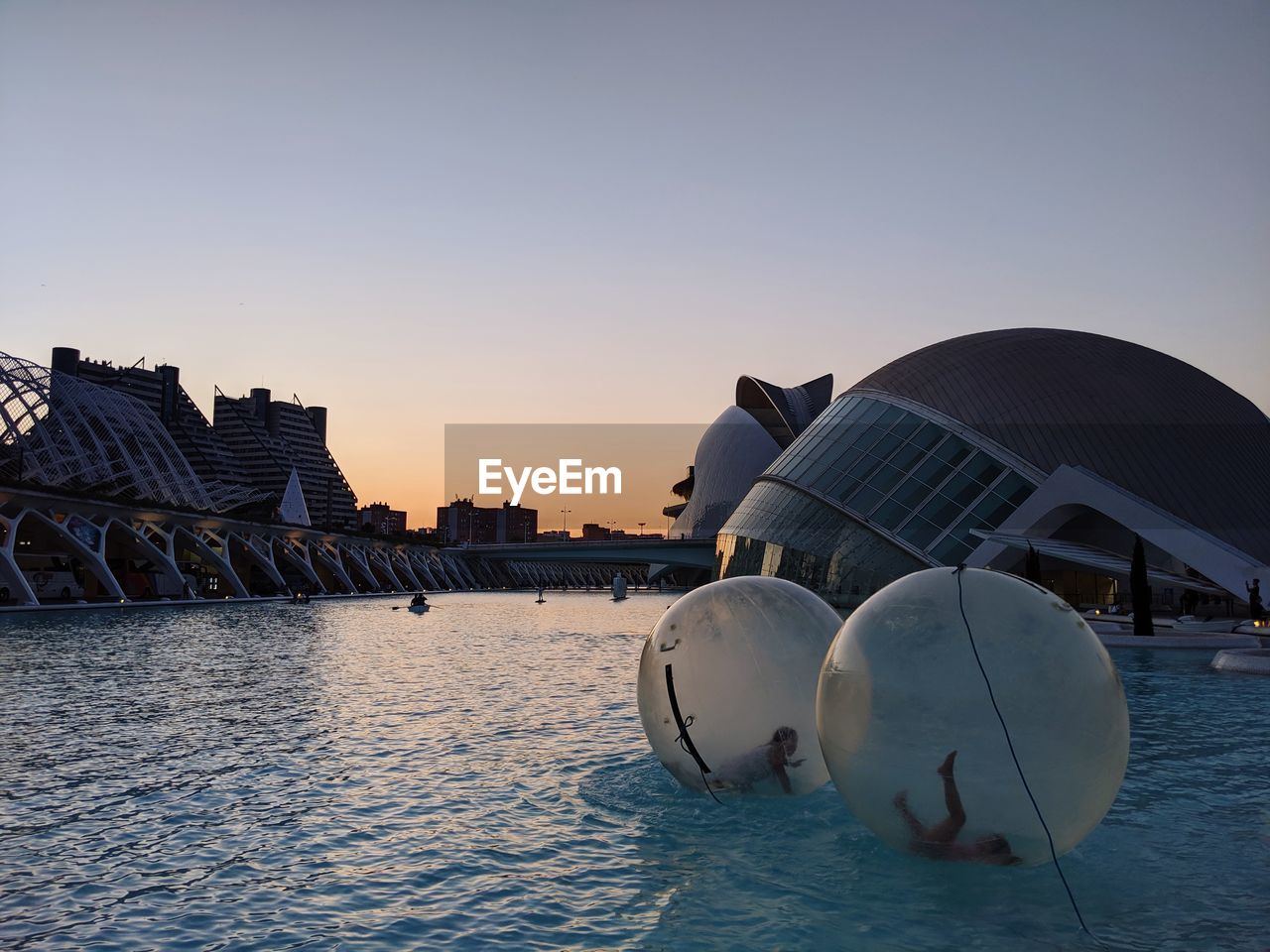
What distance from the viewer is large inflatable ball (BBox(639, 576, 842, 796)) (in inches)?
374

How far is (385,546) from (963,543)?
3229 inches

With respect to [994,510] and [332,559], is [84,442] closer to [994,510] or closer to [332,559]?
[332,559]

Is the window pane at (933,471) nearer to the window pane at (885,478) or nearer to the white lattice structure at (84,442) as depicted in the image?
the window pane at (885,478)

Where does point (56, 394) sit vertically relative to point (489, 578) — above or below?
above

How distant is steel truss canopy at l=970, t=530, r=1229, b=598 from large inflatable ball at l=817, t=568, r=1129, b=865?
120 ft

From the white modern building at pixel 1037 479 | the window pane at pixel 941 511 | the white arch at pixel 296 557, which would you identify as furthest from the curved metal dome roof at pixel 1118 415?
the white arch at pixel 296 557

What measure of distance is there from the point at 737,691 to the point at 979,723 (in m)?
2.89

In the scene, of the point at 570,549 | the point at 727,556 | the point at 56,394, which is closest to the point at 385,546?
the point at 570,549

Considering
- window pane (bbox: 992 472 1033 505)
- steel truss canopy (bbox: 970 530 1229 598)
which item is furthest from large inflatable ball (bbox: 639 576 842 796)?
window pane (bbox: 992 472 1033 505)

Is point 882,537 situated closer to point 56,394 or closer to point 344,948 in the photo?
point 344,948

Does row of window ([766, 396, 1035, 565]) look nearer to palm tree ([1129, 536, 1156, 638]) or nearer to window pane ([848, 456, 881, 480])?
window pane ([848, 456, 881, 480])

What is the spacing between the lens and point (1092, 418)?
50062 millimetres

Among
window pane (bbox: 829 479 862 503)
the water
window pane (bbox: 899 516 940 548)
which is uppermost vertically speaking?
window pane (bbox: 829 479 862 503)

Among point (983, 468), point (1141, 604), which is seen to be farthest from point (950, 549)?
point (1141, 604)
